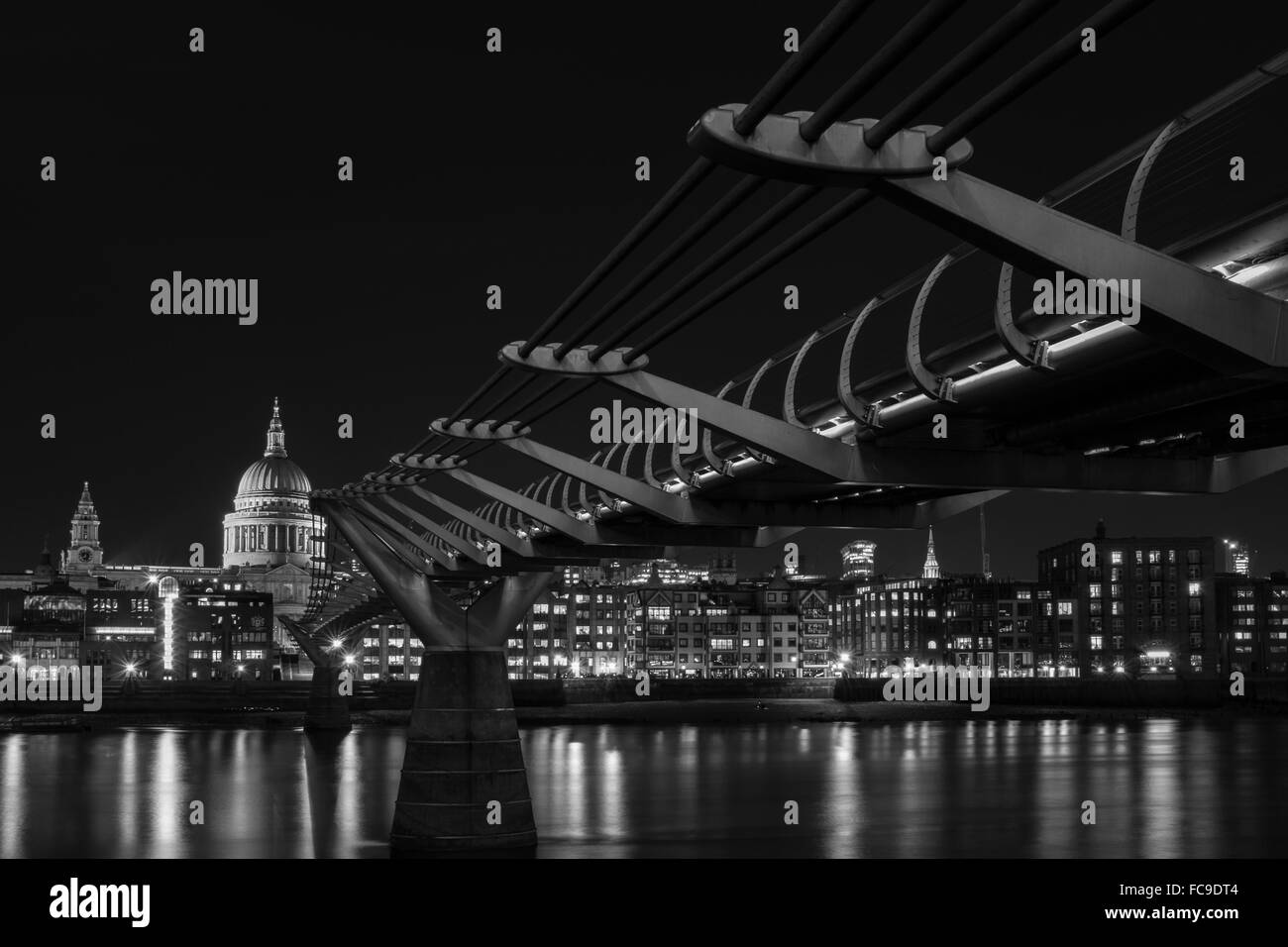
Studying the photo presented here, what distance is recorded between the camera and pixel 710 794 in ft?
198

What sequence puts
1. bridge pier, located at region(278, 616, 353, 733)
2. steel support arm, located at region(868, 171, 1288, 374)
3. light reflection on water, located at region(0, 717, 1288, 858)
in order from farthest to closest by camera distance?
bridge pier, located at region(278, 616, 353, 733) < light reflection on water, located at region(0, 717, 1288, 858) < steel support arm, located at region(868, 171, 1288, 374)

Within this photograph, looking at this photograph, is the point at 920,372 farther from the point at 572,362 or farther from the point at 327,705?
the point at 327,705

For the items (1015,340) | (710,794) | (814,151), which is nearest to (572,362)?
(1015,340)

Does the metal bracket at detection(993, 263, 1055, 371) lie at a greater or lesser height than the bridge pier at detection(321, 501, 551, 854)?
greater

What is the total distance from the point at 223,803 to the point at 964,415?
43.3 metres

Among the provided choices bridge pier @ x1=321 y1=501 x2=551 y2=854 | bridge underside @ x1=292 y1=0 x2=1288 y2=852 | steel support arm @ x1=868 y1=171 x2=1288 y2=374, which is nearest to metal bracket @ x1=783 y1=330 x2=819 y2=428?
bridge underside @ x1=292 y1=0 x2=1288 y2=852

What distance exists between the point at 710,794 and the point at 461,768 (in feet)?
93.8

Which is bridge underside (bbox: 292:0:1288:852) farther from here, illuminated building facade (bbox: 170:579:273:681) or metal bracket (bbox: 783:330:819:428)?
illuminated building facade (bbox: 170:579:273:681)

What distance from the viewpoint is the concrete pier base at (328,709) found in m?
102

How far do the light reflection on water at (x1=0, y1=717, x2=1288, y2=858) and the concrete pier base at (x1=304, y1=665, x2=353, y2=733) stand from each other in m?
1.65

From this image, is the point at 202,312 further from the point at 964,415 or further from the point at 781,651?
the point at 781,651

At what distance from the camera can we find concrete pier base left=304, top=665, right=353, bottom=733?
101819 millimetres

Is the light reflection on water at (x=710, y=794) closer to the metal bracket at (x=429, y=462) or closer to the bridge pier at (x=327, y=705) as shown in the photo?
the bridge pier at (x=327, y=705)
